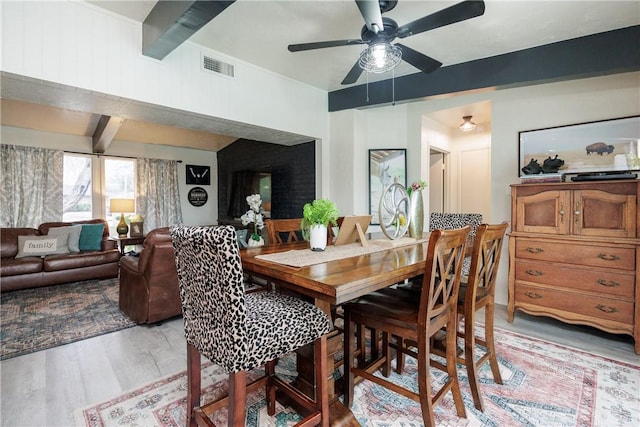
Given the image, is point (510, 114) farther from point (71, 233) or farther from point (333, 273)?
point (71, 233)

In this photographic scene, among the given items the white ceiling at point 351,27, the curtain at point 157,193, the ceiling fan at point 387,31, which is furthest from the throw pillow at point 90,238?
the ceiling fan at point 387,31

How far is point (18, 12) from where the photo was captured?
2.04 m

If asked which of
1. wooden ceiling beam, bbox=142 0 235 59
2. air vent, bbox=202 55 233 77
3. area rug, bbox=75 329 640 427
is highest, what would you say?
air vent, bbox=202 55 233 77

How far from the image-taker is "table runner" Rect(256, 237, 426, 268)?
1.55 metres

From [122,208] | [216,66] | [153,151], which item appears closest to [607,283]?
[216,66]

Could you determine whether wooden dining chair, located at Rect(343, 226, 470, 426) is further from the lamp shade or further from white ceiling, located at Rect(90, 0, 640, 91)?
the lamp shade

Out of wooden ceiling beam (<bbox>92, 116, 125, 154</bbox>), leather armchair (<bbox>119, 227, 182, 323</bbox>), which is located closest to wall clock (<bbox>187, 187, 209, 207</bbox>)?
wooden ceiling beam (<bbox>92, 116, 125, 154</bbox>)

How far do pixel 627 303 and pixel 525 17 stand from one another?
2345 millimetres

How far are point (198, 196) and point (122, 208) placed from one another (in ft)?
5.52

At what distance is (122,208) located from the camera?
18.8ft

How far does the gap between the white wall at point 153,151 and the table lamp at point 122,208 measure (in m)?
1.05

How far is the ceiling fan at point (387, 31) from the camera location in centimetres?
169

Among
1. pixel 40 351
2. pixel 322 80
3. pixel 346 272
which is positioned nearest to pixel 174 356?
pixel 40 351

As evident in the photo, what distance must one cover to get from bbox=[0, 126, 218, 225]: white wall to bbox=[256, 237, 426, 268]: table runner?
581cm
